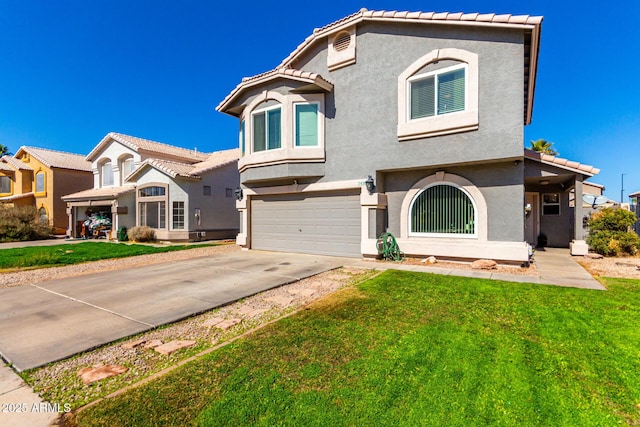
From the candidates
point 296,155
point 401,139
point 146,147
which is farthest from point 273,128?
point 146,147

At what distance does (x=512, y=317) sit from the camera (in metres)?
5.04

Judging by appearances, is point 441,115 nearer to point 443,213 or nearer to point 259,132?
point 443,213

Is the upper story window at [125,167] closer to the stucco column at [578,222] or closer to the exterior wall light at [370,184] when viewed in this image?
the exterior wall light at [370,184]

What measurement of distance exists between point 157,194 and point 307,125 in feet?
42.6

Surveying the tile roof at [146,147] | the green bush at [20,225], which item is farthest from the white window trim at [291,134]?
the green bush at [20,225]

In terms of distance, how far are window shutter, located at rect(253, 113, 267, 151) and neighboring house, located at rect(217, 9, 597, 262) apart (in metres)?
0.04

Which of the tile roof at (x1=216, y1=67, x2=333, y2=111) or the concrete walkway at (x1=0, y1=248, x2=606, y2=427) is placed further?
the tile roof at (x1=216, y1=67, x2=333, y2=111)

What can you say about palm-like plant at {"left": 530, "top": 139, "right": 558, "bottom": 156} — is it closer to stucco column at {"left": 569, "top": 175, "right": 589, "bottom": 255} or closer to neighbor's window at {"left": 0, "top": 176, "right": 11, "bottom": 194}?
stucco column at {"left": 569, "top": 175, "right": 589, "bottom": 255}

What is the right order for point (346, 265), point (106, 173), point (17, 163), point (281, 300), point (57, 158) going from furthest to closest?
point (57, 158), point (17, 163), point (106, 173), point (346, 265), point (281, 300)

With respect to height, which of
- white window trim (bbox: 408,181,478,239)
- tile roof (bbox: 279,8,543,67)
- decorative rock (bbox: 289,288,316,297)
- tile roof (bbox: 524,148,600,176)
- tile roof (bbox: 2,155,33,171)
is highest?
tile roof (bbox: 279,8,543,67)

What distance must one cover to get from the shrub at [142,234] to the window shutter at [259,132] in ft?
36.2

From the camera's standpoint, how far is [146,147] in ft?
75.2

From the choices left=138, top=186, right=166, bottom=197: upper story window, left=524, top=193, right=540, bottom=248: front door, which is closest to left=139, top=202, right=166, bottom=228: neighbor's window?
left=138, top=186, right=166, bottom=197: upper story window

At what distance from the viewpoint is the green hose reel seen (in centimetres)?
1081
